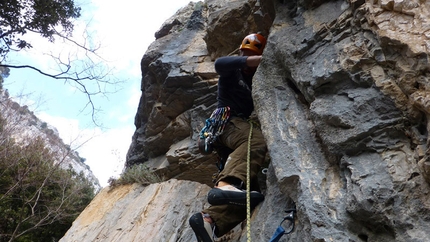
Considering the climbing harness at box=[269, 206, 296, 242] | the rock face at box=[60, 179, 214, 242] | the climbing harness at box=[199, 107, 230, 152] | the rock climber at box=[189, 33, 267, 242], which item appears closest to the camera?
the climbing harness at box=[269, 206, 296, 242]

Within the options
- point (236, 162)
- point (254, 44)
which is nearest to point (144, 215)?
point (236, 162)

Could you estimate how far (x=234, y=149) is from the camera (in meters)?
4.20

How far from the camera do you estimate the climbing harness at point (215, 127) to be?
168 inches

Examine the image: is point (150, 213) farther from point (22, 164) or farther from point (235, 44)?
point (22, 164)

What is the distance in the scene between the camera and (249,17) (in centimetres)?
595

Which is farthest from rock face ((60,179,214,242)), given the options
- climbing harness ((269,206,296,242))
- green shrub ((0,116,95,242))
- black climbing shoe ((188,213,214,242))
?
green shrub ((0,116,95,242))

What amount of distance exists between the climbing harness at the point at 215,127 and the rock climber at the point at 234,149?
0.02 meters

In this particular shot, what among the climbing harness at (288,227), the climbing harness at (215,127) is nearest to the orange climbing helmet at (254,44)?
the climbing harness at (215,127)

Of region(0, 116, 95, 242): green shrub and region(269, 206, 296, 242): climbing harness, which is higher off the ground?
region(0, 116, 95, 242): green shrub

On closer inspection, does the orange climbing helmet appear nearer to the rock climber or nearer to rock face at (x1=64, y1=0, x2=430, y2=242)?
the rock climber

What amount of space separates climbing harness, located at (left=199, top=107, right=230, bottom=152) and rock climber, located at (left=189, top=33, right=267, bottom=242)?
2 centimetres

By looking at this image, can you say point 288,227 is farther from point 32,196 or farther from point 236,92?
point 32,196

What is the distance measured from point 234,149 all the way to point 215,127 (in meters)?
0.35

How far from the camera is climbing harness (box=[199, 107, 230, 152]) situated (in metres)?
4.27
